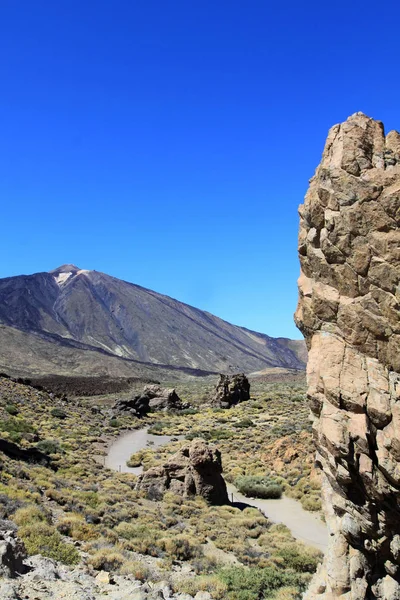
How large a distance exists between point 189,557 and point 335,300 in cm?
1087

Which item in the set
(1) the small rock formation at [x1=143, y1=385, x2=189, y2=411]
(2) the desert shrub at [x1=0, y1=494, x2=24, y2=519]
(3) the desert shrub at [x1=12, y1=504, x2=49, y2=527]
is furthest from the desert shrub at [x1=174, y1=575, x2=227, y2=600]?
(1) the small rock formation at [x1=143, y1=385, x2=189, y2=411]

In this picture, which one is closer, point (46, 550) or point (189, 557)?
point (46, 550)

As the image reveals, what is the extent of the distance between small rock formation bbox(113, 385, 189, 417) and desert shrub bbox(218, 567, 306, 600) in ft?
140

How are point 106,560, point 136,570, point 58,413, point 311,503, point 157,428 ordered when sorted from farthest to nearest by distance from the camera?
point 157,428 → point 58,413 → point 311,503 → point 106,560 → point 136,570

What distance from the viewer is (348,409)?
6.42m

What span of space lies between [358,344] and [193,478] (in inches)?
659

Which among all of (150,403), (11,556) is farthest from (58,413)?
(11,556)

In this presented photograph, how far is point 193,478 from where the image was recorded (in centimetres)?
2094

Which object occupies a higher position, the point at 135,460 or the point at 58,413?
the point at 58,413

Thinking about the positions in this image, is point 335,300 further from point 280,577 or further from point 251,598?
point 280,577

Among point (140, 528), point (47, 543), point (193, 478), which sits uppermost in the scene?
point (193, 478)

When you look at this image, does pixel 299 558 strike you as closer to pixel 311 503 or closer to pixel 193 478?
pixel 311 503

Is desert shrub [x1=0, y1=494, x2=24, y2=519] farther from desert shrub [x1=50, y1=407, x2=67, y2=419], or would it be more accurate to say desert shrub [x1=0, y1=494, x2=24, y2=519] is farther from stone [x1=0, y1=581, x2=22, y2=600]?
desert shrub [x1=50, y1=407, x2=67, y2=419]

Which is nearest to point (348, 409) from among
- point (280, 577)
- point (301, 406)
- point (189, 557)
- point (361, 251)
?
point (361, 251)
